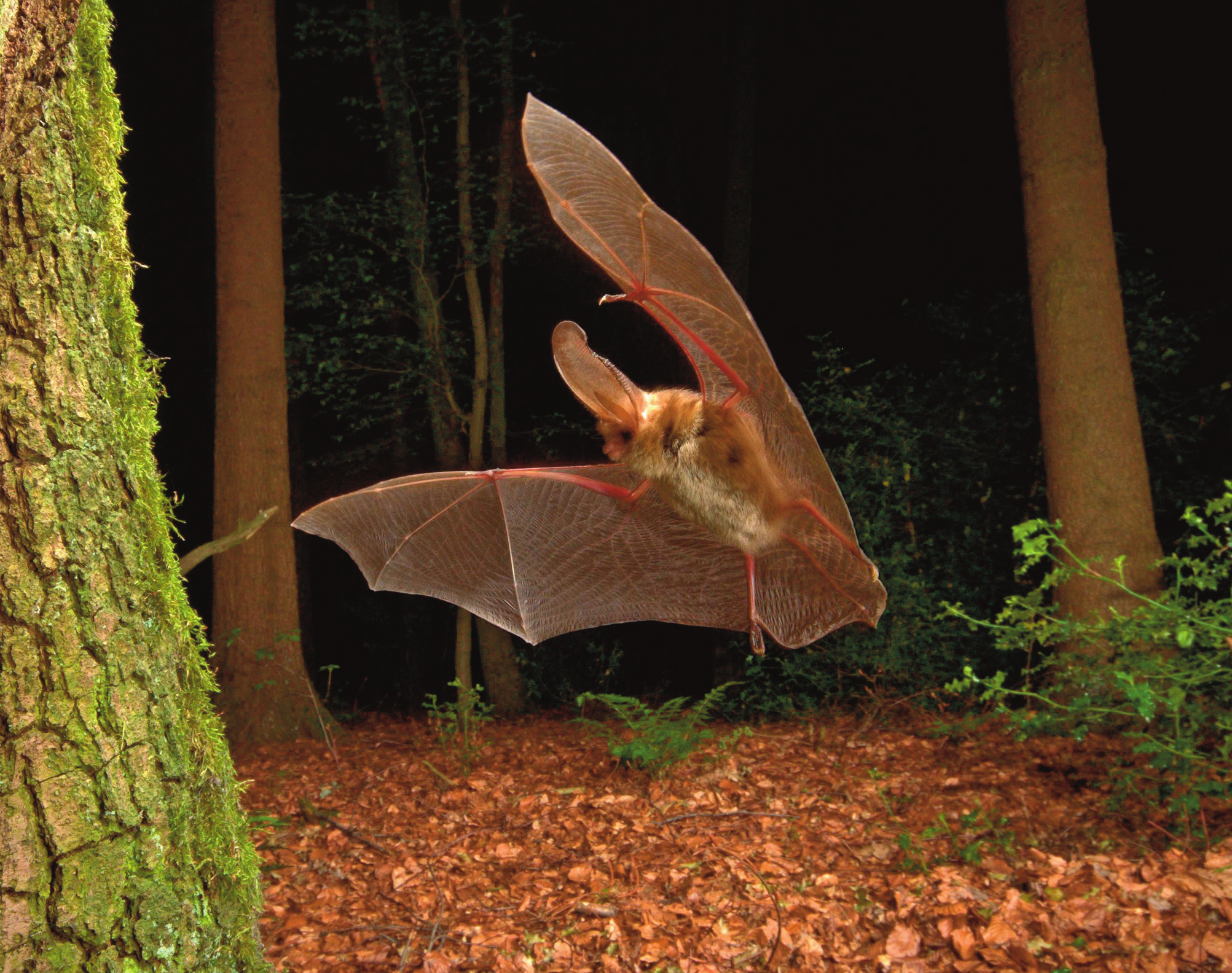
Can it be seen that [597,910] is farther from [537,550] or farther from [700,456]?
[700,456]

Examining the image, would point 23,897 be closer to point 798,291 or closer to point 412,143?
point 412,143

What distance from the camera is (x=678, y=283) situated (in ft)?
7.76

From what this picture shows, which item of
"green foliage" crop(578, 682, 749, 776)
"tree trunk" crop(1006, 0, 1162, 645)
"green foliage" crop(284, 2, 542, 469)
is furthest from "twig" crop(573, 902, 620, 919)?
"green foliage" crop(284, 2, 542, 469)

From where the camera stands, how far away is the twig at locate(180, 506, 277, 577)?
3659 millimetres

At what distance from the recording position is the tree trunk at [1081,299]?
202 inches

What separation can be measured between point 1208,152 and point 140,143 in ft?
33.0

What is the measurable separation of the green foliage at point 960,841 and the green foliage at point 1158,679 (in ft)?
1.39

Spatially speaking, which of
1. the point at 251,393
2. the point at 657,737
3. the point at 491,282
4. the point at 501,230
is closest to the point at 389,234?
the point at 491,282

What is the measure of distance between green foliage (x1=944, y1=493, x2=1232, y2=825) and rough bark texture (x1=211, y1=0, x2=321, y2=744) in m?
4.32

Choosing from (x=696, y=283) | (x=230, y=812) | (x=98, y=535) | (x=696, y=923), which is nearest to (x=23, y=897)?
(x=230, y=812)

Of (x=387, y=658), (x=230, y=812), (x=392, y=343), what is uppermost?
(x=392, y=343)

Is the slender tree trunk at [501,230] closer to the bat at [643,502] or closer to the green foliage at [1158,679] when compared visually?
the bat at [643,502]

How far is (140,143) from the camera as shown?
9867mm

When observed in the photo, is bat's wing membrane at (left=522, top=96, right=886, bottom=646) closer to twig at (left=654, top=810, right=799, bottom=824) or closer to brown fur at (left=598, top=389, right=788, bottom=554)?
brown fur at (left=598, top=389, right=788, bottom=554)
